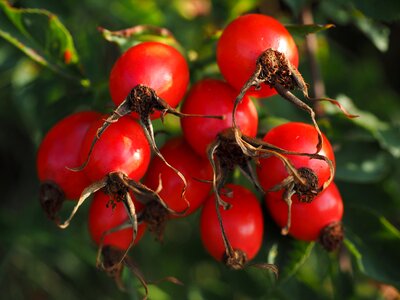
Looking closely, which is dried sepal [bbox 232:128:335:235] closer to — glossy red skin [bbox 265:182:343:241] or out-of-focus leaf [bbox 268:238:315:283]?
glossy red skin [bbox 265:182:343:241]

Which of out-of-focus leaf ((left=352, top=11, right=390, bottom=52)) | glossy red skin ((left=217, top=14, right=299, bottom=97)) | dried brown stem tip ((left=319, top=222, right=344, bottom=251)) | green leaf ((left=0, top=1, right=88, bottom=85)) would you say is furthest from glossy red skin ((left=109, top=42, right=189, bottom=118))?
out-of-focus leaf ((left=352, top=11, right=390, bottom=52))

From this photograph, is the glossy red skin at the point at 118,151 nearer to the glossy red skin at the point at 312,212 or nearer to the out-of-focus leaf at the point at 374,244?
the glossy red skin at the point at 312,212

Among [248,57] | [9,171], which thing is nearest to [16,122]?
[9,171]

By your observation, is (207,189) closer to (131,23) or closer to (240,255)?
(240,255)

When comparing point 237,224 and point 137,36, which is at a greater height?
point 137,36

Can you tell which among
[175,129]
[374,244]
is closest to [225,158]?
[175,129]

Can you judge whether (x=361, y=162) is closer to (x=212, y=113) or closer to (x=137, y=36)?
(x=212, y=113)

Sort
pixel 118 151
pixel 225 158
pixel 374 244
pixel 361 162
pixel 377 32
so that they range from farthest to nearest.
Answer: pixel 377 32
pixel 361 162
pixel 374 244
pixel 225 158
pixel 118 151
